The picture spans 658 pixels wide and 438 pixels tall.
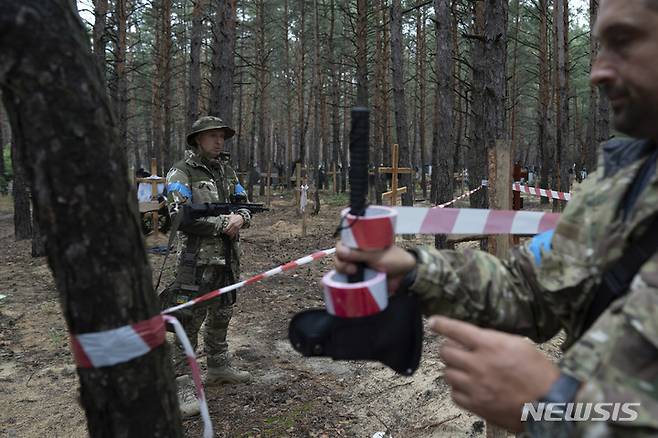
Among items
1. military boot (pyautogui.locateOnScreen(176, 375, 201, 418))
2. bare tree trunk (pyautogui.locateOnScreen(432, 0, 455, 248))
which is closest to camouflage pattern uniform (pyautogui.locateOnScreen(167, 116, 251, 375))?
military boot (pyautogui.locateOnScreen(176, 375, 201, 418))

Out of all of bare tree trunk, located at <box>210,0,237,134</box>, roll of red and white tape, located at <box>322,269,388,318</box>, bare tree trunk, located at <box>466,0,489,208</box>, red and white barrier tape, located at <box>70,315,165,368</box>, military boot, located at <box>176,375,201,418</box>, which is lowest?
military boot, located at <box>176,375,201,418</box>

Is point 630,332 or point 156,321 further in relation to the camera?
point 156,321

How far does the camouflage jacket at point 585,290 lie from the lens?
36.1 inches

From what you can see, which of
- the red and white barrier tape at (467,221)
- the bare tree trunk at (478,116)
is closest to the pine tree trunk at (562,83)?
the bare tree trunk at (478,116)

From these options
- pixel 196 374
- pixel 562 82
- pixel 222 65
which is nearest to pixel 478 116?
pixel 222 65

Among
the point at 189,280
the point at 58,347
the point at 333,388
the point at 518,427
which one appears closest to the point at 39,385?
the point at 58,347

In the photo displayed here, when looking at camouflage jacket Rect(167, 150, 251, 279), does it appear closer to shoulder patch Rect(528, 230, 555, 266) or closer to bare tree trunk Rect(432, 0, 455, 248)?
shoulder patch Rect(528, 230, 555, 266)

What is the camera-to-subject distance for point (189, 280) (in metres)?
4.47

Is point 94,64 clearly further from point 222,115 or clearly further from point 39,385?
point 222,115

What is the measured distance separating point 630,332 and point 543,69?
2066 cm

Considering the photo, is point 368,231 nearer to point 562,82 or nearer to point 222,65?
point 222,65

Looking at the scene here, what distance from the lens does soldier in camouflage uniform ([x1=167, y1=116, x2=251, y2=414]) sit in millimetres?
4477

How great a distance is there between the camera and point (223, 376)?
464 cm

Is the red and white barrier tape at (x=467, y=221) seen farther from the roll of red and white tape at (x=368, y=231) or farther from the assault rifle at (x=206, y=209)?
the assault rifle at (x=206, y=209)
